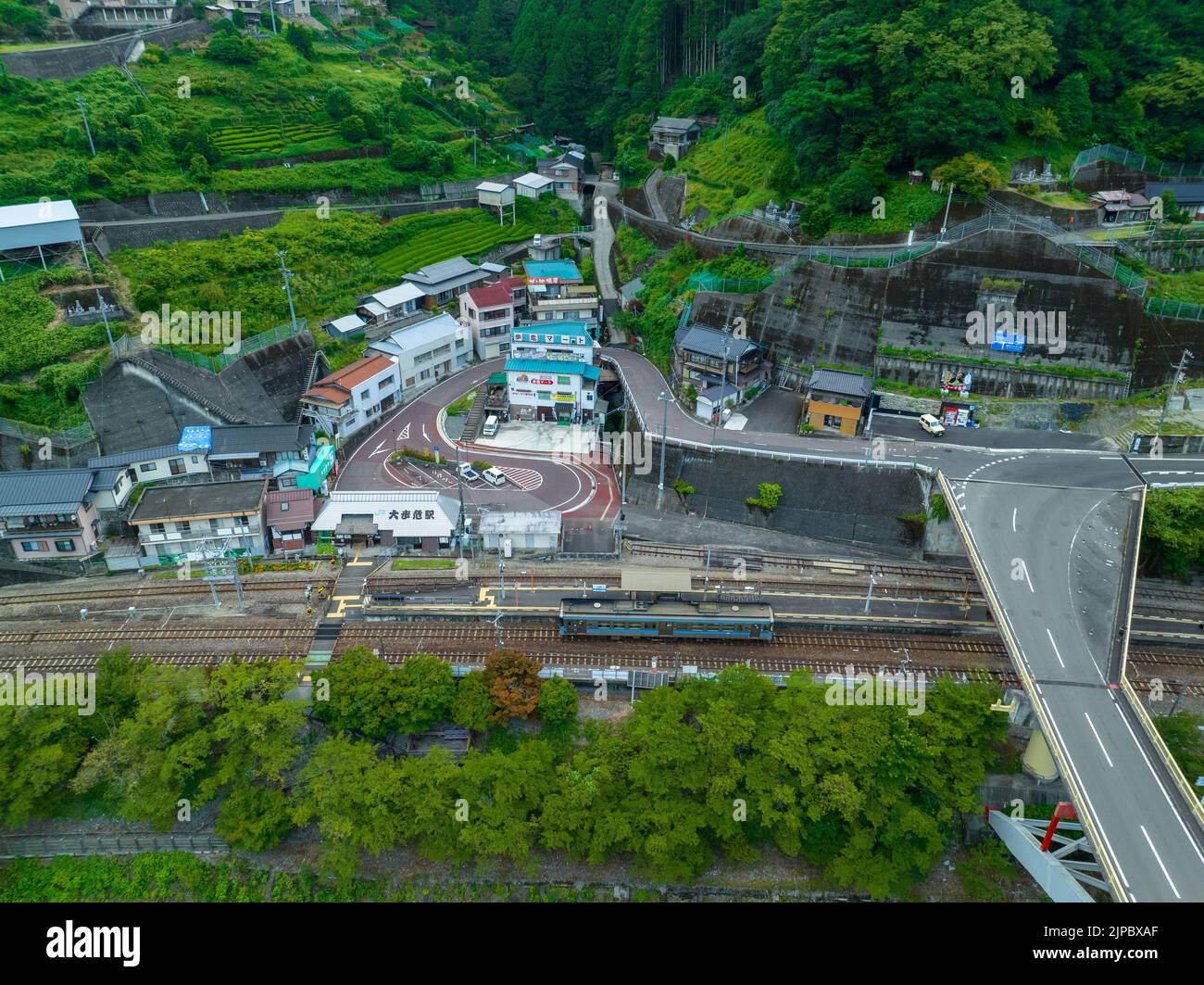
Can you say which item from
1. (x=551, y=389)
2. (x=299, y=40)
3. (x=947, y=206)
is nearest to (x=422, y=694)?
(x=551, y=389)

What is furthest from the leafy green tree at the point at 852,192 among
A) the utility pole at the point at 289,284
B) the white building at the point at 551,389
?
the utility pole at the point at 289,284

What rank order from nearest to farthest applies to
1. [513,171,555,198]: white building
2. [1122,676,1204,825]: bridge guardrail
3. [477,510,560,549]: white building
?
[1122,676,1204,825]: bridge guardrail → [477,510,560,549]: white building → [513,171,555,198]: white building

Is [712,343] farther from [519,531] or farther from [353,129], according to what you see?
[353,129]

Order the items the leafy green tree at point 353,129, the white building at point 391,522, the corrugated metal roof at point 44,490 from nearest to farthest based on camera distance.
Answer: the corrugated metal roof at point 44,490 < the white building at point 391,522 < the leafy green tree at point 353,129

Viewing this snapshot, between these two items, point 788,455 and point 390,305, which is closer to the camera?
point 788,455

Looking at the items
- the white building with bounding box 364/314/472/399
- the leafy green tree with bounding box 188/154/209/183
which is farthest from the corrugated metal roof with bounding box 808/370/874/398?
the leafy green tree with bounding box 188/154/209/183

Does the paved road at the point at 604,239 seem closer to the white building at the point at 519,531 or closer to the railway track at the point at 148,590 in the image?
the white building at the point at 519,531

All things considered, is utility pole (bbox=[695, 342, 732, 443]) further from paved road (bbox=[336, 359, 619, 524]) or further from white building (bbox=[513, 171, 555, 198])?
white building (bbox=[513, 171, 555, 198])
